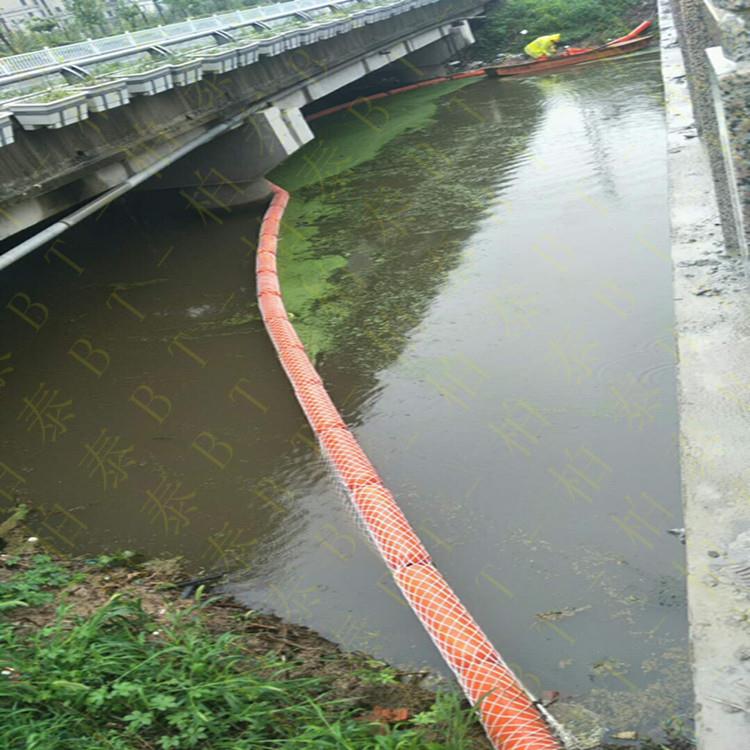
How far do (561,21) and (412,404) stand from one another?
23.8m

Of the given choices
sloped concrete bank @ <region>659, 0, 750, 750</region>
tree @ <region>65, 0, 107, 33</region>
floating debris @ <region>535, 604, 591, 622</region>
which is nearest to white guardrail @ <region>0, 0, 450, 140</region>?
sloped concrete bank @ <region>659, 0, 750, 750</region>

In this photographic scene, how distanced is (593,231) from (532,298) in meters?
2.06

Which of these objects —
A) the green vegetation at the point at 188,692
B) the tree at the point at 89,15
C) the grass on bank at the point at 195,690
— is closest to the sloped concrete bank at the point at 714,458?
the grass on bank at the point at 195,690

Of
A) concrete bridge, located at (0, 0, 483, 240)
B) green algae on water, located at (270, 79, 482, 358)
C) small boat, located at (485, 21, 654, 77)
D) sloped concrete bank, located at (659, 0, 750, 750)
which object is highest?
concrete bridge, located at (0, 0, 483, 240)

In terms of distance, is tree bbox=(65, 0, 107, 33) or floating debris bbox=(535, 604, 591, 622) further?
tree bbox=(65, 0, 107, 33)

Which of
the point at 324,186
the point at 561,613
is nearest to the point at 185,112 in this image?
the point at 324,186

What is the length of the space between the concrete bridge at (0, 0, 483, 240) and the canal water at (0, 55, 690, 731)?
1.02 m

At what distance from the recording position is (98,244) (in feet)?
43.4

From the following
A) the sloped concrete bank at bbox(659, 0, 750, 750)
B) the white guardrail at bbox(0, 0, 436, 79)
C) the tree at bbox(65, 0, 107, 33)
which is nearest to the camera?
the sloped concrete bank at bbox(659, 0, 750, 750)

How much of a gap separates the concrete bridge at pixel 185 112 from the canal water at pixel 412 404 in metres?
1.02

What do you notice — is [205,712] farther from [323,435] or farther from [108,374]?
[108,374]

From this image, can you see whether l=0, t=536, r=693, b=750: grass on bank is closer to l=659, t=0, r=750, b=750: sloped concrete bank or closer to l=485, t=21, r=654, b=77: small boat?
l=659, t=0, r=750, b=750: sloped concrete bank

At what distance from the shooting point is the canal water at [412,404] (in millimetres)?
4688

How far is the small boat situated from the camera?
22375mm
